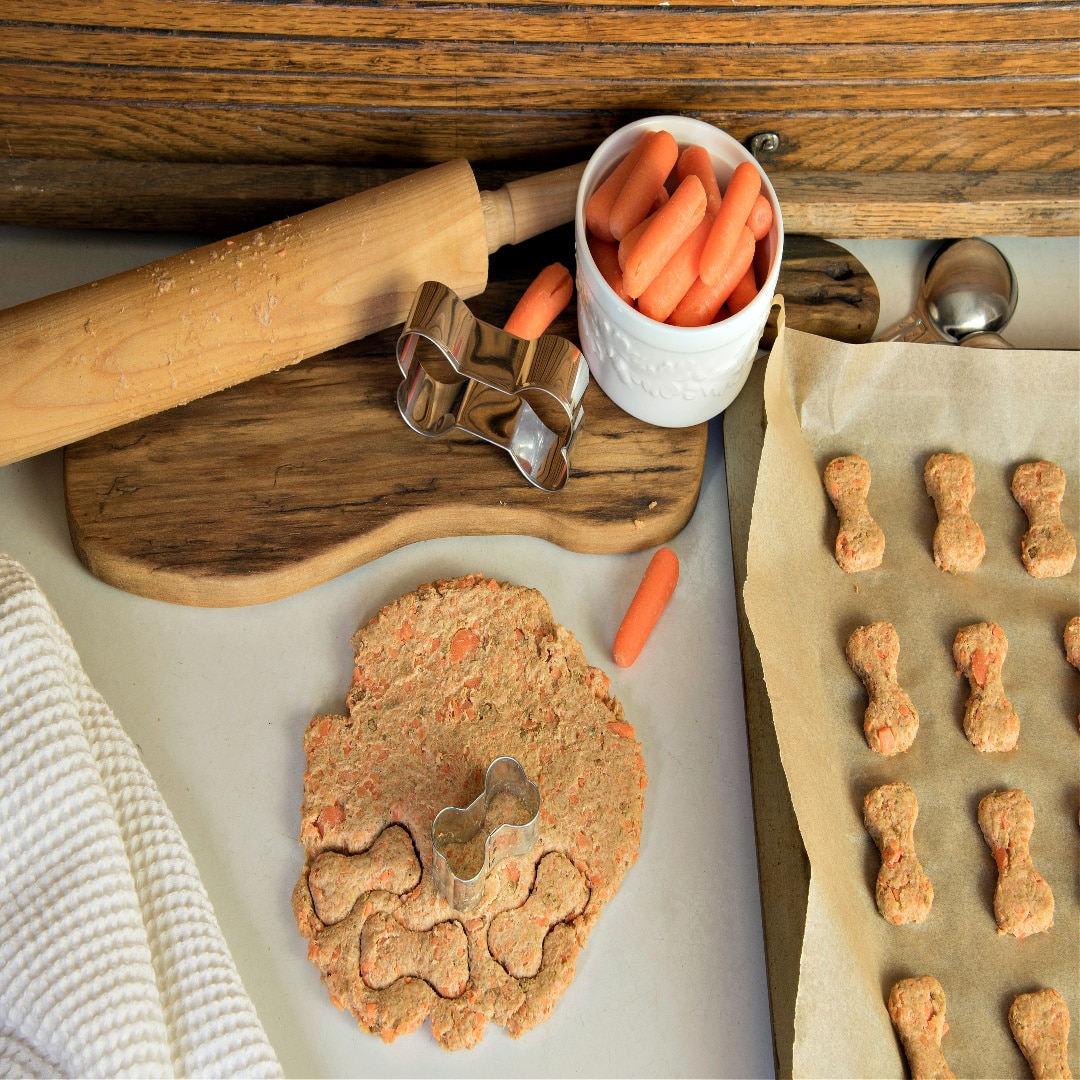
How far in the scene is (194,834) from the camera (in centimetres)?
98

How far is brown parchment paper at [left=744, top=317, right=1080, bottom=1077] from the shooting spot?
2.91ft

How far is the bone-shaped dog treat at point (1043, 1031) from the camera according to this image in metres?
0.86

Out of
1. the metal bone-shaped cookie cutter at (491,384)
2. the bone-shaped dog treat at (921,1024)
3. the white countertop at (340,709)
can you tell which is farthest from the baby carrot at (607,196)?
the bone-shaped dog treat at (921,1024)

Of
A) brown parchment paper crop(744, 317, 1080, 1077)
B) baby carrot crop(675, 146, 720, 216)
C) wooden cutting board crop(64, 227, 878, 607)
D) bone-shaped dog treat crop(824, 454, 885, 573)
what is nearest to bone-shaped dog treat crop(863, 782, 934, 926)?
brown parchment paper crop(744, 317, 1080, 1077)

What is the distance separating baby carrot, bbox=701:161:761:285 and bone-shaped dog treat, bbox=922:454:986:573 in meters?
0.31

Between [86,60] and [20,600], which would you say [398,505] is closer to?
[20,600]

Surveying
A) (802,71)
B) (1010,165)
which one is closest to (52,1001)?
(802,71)

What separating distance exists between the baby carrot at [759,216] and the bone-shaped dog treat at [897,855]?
539mm

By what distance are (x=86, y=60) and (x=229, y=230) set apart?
0.23m

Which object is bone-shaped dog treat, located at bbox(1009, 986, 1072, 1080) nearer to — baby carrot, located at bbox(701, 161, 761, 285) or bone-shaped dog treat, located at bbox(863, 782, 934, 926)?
bone-shaped dog treat, located at bbox(863, 782, 934, 926)

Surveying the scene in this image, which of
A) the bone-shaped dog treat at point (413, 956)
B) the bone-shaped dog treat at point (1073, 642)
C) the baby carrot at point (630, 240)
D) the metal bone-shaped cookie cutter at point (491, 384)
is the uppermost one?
the baby carrot at point (630, 240)

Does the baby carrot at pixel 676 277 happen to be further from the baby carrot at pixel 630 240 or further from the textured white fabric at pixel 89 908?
the textured white fabric at pixel 89 908

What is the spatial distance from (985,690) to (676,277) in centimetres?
49

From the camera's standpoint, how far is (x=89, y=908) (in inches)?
32.7
